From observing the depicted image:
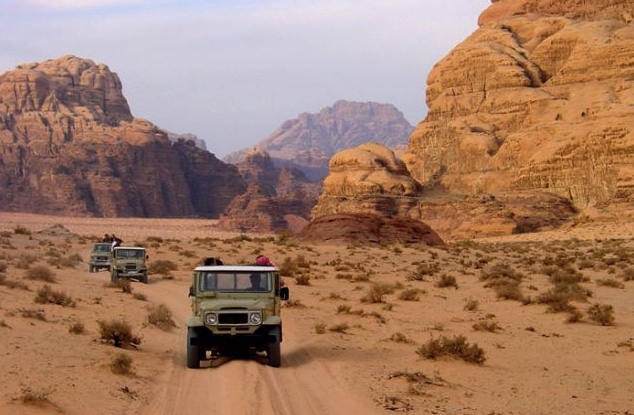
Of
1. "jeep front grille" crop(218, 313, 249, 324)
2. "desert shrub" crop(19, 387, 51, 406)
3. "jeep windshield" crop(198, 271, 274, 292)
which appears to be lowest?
"desert shrub" crop(19, 387, 51, 406)

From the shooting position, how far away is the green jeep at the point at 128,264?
101 feet

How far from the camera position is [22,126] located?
155000 mm

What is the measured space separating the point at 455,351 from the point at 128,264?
64.8 feet

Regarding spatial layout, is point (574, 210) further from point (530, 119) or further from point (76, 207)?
point (76, 207)

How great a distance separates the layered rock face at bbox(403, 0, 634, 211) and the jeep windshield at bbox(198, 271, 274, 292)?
62.2 metres

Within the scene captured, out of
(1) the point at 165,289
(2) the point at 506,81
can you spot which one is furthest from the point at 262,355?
(2) the point at 506,81

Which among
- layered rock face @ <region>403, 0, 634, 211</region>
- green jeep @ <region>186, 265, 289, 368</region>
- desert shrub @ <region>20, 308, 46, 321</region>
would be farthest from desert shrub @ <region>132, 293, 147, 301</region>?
layered rock face @ <region>403, 0, 634, 211</region>

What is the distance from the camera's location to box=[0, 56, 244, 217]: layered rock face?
470ft

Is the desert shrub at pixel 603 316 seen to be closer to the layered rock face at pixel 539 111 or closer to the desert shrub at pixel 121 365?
the desert shrub at pixel 121 365

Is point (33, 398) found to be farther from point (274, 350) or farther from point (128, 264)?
point (128, 264)

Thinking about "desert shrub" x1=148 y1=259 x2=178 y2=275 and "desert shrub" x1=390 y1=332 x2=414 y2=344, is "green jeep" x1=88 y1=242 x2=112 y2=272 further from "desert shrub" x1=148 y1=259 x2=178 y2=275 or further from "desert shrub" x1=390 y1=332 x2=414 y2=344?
"desert shrub" x1=390 y1=332 x2=414 y2=344

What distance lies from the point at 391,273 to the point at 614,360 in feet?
74.3

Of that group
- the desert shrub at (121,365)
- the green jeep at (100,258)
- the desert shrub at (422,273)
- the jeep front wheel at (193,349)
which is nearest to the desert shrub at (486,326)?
the jeep front wheel at (193,349)

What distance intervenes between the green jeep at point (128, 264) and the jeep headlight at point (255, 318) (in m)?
18.9
